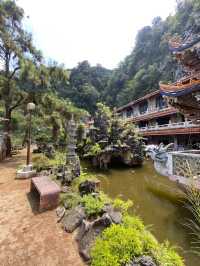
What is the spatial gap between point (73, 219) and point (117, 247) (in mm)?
1547

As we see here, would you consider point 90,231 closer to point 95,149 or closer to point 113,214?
point 113,214

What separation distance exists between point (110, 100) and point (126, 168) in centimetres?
3481

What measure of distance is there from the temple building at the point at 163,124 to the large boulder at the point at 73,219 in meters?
11.9

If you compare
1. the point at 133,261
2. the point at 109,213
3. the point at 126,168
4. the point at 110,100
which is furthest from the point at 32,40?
the point at 110,100

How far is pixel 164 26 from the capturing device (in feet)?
133

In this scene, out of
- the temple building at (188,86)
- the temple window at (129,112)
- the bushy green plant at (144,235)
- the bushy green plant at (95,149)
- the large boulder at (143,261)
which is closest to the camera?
the large boulder at (143,261)

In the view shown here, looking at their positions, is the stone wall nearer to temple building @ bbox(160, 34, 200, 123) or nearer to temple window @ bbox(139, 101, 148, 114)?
temple building @ bbox(160, 34, 200, 123)

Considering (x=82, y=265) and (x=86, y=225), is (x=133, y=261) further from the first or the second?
(x=86, y=225)

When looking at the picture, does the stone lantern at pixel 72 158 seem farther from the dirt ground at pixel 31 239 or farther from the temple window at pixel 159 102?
the temple window at pixel 159 102

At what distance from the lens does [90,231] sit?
357cm

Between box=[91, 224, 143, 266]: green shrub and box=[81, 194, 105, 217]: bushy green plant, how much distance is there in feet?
2.77

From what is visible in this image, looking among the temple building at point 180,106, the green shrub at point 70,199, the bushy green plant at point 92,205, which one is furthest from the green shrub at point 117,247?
Answer: the temple building at point 180,106

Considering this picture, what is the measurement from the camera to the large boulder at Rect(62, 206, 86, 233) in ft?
13.1

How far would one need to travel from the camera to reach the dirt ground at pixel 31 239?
122 inches
